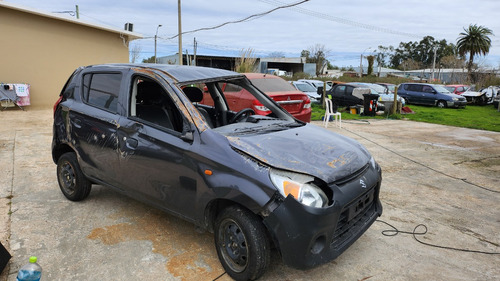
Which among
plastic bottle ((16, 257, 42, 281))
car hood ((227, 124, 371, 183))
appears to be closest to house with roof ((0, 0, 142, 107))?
plastic bottle ((16, 257, 42, 281))

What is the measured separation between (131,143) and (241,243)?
1464 mm

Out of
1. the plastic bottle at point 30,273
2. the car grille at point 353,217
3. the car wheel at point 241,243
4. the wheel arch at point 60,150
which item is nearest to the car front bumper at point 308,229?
the car grille at point 353,217

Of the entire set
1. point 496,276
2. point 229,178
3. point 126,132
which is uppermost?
point 126,132

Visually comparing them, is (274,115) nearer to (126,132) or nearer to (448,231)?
(126,132)

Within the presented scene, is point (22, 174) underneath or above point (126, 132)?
underneath

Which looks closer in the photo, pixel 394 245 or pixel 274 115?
pixel 394 245

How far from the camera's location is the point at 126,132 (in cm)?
332

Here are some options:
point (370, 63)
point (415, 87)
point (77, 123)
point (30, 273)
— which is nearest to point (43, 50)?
point (77, 123)

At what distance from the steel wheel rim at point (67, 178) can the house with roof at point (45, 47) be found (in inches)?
460

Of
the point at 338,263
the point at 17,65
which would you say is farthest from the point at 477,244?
the point at 17,65

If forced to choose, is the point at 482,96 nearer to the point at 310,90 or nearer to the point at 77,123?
the point at 310,90

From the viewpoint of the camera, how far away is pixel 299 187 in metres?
2.42

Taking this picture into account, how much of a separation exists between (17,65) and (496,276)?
15966 millimetres

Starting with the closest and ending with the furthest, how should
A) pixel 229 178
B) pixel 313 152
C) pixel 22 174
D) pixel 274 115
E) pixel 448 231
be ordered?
1. pixel 229 178
2. pixel 313 152
3. pixel 448 231
4. pixel 274 115
5. pixel 22 174
